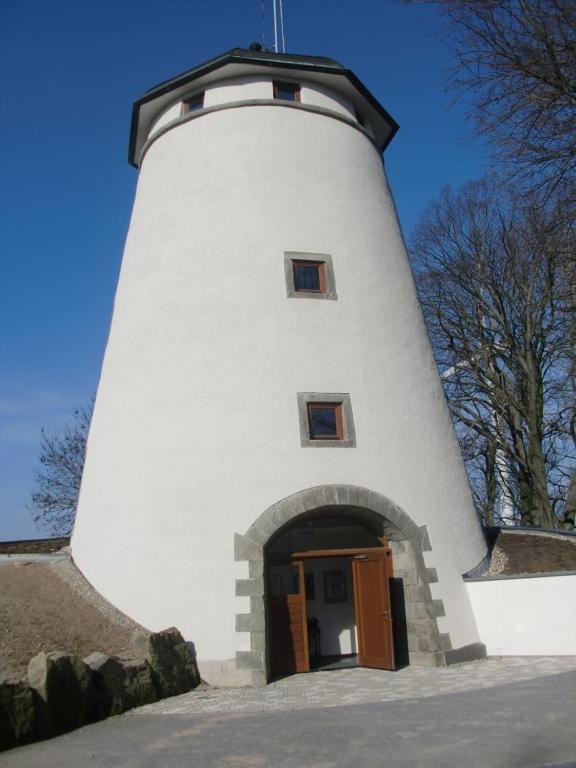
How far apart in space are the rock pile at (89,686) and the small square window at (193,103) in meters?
9.79

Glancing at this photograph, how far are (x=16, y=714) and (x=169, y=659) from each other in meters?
2.63

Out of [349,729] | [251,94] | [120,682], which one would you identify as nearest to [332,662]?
[120,682]

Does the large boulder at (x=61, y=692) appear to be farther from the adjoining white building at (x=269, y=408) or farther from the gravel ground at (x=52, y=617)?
the adjoining white building at (x=269, y=408)

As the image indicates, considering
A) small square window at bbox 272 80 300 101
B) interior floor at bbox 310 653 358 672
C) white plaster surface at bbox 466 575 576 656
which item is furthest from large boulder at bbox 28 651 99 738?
small square window at bbox 272 80 300 101

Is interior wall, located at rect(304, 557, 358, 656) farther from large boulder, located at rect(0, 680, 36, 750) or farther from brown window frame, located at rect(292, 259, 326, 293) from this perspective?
large boulder, located at rect(0, 680, 36, 750)

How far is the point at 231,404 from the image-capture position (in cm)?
A: 1073

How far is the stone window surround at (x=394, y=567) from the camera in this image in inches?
380

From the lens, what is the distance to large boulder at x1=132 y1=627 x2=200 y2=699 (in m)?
8.82

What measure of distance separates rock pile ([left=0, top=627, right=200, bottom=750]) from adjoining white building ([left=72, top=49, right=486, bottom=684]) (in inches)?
23.5

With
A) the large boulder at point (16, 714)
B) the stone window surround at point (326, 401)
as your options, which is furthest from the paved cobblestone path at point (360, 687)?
the stone window surround at point (326, 401)

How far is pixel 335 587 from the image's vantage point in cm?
1383

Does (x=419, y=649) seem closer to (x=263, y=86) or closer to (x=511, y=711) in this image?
(x=511, y=711)

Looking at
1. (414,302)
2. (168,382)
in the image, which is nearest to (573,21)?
(414,302)

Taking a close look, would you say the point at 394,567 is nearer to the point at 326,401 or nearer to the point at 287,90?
the point at 326,401
